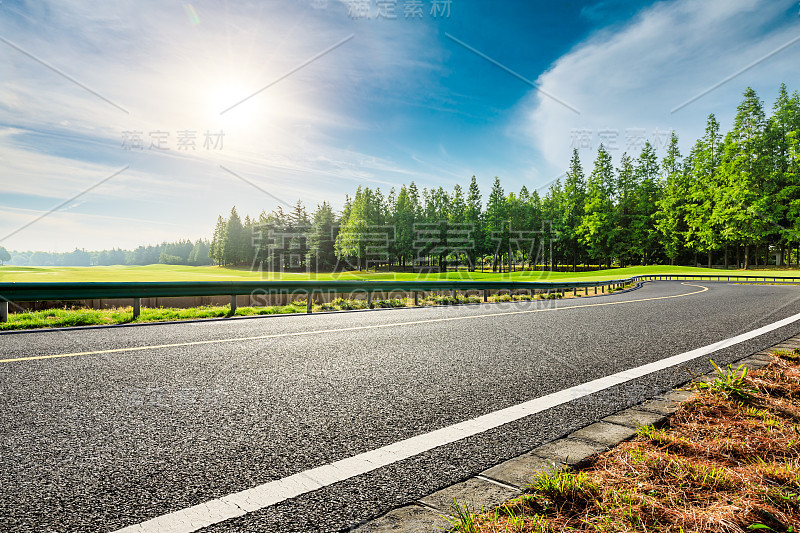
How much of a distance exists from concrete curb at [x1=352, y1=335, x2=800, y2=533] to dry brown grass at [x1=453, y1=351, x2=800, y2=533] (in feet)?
0.28

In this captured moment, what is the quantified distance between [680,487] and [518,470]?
0.74 metres

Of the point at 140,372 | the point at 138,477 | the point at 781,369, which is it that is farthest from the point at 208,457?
the point at 781,369

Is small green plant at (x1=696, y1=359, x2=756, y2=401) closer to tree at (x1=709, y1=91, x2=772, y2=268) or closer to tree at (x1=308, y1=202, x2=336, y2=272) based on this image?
tree at (x1=709, y1=91, x2=772, y2=268)

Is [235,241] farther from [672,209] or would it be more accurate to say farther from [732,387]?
Result: [732,387]

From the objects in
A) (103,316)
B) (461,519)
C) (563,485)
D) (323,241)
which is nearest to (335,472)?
(461,519)

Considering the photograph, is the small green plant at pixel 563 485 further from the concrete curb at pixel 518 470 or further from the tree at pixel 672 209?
the tree at pixel 672 209

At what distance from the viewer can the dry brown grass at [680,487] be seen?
178 centimetres

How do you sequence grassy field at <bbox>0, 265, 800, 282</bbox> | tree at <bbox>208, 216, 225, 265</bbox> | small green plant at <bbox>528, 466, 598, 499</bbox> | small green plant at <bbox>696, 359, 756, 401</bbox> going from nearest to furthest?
small green plant at <bbox>528, 466, 598, 499</bbox> → small green plant at <bbox>696, 359, 756, 401</bbox> → grassy field at <bbox>0, 265, 800, 282</bbox> → tree at <bbox>208, 216, 225, 265</bbox>

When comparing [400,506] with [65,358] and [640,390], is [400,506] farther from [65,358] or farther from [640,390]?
[65,358]

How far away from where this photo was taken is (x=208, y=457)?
2492mm

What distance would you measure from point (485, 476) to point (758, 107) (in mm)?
66310

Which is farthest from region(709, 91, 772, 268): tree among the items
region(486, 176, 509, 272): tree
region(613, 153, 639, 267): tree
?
region(486, 176, 509, 272): tree

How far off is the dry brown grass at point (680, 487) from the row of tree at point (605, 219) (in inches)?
2292

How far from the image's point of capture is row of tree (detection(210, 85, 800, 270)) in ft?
165
